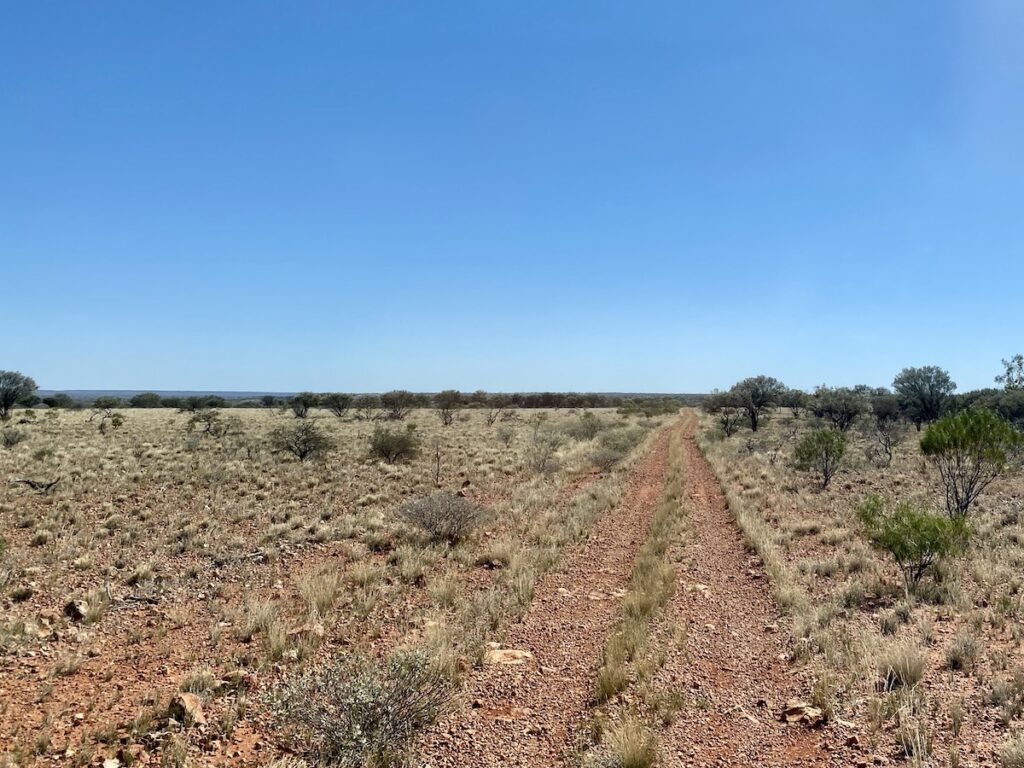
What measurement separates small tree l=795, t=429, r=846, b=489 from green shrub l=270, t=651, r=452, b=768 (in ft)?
62.3

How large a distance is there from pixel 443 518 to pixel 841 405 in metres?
45.5

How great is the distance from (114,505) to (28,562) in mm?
4825

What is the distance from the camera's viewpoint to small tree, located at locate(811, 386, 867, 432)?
150ft

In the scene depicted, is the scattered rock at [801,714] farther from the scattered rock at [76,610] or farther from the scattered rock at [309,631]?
the scattered rock at [76,610]

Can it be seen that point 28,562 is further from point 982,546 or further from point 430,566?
point 982,546

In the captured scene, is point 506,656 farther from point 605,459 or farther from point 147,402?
point 147,402

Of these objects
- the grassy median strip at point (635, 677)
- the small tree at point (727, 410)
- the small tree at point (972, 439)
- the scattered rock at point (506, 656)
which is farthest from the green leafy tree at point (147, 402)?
the small tree at point (972, 439)

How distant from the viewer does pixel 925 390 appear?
45.6 m

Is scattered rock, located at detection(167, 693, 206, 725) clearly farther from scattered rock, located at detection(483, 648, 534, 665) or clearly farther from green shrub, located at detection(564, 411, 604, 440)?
green shrub, located at detection(564, 411, 604, 440)

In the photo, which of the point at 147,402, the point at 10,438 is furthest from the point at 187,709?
the point at 147,402

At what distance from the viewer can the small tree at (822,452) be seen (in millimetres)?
20953

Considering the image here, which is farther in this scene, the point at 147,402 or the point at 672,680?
the point at 147,402

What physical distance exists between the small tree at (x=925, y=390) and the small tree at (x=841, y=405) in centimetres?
347

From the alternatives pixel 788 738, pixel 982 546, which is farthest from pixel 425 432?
pixel 788 738
